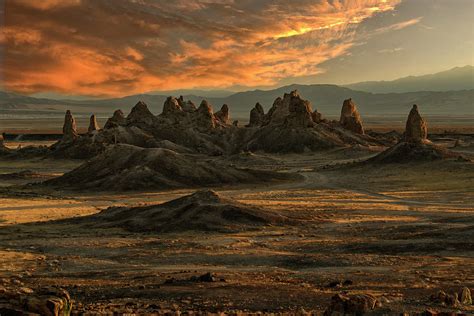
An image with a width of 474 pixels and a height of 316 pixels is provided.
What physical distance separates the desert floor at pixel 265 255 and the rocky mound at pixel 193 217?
62.3 inches

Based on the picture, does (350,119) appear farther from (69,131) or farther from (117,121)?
(69,131)

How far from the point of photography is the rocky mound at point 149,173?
71.7 meters

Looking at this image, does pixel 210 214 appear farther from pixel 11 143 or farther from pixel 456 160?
pixel 11 143

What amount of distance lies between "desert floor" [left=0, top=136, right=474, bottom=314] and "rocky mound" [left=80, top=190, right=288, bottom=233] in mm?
1582

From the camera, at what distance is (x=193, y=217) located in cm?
4150

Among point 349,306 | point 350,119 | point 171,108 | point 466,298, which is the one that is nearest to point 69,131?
point 171,108

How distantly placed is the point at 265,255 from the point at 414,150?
203 feet

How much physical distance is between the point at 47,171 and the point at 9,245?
63063mm

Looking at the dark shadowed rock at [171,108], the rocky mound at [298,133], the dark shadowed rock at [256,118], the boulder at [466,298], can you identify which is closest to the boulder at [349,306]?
the boulder at [466,298]

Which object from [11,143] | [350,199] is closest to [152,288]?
[350,199]

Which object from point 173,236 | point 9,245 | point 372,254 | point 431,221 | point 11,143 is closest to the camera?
point 372,254

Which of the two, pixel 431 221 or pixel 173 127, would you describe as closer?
pixel 431 221

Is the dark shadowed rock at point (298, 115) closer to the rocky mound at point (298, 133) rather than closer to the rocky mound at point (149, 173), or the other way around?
the rocky mound at point (298, 133)

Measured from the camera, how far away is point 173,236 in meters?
37.8
